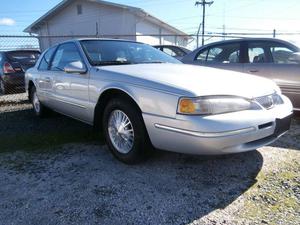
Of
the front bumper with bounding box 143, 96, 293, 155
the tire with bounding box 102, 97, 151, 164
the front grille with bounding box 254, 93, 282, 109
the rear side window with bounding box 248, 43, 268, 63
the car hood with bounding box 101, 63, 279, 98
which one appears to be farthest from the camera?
the rear side window with bounding box 248, 43, 268, 63

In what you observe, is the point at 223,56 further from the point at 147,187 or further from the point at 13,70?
the point at 13,70

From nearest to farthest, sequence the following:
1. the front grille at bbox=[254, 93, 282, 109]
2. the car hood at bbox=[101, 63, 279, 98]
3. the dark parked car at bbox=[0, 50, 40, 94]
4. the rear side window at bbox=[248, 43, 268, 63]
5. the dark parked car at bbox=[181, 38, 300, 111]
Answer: the car hood at bbox=[101, 63, 279, 98] → the front grille at bbox=[254, 93, 282, 109] → the dark parked car at bbox=[181, 38, 300, 111] → the rear side window at bbox=[248, 43, 268, 63] → the dark parked car at bbox=[0, 50, 40, 94]

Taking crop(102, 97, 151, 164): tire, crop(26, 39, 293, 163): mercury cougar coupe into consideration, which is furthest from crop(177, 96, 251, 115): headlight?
crop(102, 97, 151, 164): tire

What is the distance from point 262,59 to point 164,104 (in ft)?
11.4

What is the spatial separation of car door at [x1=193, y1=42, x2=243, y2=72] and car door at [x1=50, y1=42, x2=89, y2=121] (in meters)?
2.98

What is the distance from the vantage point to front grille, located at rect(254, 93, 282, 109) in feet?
9.71

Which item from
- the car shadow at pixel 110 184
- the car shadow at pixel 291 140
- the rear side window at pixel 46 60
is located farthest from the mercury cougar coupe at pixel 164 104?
the rear side window at pixel 46 60

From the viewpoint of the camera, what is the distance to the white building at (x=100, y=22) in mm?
19719

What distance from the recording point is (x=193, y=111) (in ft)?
8.66

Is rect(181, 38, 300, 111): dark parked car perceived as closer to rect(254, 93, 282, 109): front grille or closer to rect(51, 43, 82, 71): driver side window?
rect(254, 93, 282, 109): front grille

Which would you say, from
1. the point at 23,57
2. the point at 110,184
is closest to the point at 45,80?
the point at 110,184

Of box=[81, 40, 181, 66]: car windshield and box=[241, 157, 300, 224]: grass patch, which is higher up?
box=[81, 40, 181, 66]: car windshield

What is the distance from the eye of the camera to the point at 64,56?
457cm

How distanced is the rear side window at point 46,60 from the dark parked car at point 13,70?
375 centimetres
